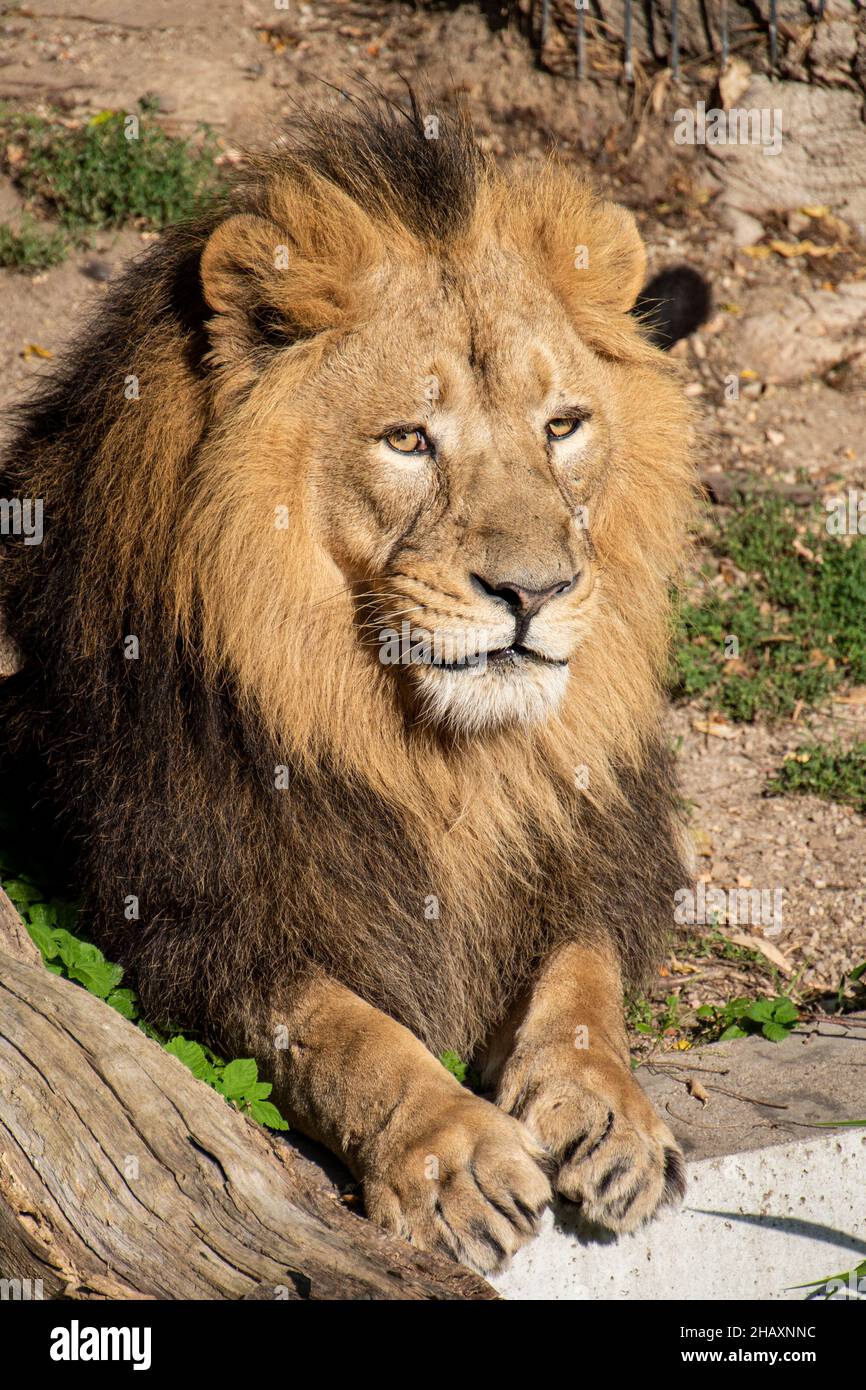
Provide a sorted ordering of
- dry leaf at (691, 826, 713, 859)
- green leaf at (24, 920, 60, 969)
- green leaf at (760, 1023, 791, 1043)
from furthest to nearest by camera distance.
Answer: dry leaf at (691, 826, 713, 859) → green leaf at (760, 1023, 791, 1043) → green leaf at (24, 920, 60, 969)

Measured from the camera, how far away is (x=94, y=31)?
9.15 meters

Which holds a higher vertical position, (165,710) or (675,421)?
(675,421)

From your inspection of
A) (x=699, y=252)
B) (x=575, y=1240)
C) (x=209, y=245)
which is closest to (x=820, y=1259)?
(x=575, y=1240)

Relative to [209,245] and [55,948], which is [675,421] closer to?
[209,245]

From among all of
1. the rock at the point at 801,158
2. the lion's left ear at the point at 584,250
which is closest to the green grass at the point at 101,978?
the lion's left ear at the point at 584,250

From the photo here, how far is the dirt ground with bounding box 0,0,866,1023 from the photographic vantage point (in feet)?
20.6

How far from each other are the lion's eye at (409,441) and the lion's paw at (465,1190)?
143 centimetres

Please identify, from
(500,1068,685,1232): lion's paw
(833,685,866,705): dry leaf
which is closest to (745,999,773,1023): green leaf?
(500,1068,685,1232): lion's paw

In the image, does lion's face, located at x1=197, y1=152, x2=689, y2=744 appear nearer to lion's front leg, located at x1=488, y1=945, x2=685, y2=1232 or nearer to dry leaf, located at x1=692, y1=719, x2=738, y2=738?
lion's front leg, located at x1=488, y1=945, x2=685, y2=1232

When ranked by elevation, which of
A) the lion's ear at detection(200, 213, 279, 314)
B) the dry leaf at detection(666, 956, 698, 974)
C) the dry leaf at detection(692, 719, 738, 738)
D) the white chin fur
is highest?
the lion's ear at detection(200, 213, 279, 314)

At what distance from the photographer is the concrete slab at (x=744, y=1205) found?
3.53 metres

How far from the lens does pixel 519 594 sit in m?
3.26

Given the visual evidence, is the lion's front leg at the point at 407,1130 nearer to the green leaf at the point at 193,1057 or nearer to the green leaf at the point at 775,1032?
the green leaf at the point at 193,1057
